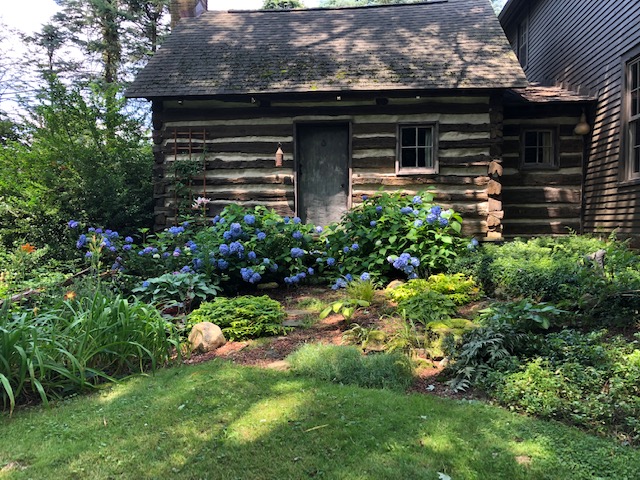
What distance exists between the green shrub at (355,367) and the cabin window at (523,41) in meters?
13.3

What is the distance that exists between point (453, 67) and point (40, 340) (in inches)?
322

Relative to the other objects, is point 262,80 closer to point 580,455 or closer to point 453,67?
point 453,67

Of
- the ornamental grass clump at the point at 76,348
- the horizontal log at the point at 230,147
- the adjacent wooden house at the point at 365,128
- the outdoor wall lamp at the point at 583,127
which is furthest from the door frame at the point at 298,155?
the ornamental grass clump at the point at 76,348

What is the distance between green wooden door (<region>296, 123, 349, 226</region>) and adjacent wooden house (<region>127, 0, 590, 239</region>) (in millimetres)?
21

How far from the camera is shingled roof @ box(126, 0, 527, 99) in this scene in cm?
829

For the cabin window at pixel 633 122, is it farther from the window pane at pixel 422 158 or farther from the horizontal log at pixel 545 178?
the window pane at pixel 422 158

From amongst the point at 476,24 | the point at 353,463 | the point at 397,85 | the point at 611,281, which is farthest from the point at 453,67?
the point at 353,463

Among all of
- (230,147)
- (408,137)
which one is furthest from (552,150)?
(230,147)

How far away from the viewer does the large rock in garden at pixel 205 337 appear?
4016mm

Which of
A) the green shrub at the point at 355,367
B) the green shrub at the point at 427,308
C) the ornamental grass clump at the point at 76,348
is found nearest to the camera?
the ornamental grass clump at the point at 76,348

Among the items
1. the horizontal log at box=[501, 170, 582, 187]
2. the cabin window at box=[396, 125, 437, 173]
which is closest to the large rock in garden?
the cabin window at box=[396, 125, 437, 173]

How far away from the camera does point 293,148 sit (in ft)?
28.6

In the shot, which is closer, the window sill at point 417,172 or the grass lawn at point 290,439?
the grass lawn at point 290,439

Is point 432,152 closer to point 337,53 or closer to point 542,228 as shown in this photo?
point 337,53
